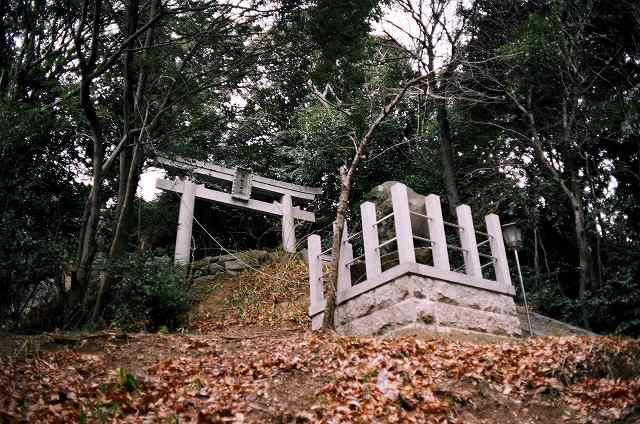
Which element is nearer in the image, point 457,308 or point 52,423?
point 52,423

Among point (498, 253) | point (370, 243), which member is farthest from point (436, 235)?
point (498, 253)

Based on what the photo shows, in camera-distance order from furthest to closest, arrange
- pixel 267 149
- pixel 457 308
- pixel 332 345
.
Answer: pixel 267 149 → pixel 457 308 → pixel 332 345

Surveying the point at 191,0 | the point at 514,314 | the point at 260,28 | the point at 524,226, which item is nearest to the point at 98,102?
the point at 191,0

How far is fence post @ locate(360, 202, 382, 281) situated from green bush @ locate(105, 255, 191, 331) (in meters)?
4.13

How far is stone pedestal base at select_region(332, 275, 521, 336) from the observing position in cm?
754

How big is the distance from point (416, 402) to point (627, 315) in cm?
768

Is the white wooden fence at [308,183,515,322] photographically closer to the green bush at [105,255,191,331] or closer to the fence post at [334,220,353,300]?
the fence post at [334,220,353,300]

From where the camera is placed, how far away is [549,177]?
13383 millimetres

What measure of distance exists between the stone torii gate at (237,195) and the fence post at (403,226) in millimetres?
6858

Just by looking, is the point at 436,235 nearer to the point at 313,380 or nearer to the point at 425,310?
the point at 425,310

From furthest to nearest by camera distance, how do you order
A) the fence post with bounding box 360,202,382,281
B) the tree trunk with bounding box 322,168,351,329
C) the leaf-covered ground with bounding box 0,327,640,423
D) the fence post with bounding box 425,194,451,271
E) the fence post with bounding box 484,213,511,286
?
the fence post with bounding box 484,213,511,286 < the fence post with bounding box 360,202,382,281 < the fence post with bounding box 425,194,451,271 < the tree trunk with bounding box 322,168,351,329 < the leaf-covered ground with bounding box 0,327,640,423

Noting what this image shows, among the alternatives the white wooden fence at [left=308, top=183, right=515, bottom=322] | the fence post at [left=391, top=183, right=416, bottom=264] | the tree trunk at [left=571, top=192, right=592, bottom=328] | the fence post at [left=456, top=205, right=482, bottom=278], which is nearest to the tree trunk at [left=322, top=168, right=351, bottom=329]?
the white wooden fence at [left=308, top=183, right=515, bottom=322]

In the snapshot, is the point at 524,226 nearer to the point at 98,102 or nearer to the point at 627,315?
the point at 627,315

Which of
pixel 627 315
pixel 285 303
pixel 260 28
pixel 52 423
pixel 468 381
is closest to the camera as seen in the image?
pixel 52 423
